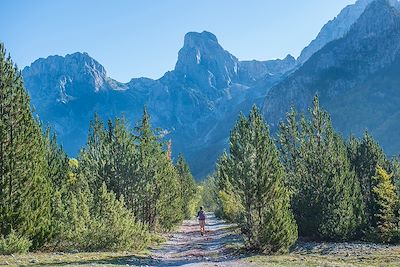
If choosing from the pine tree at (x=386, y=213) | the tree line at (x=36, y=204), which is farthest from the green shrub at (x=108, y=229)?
the pine tree at (x=386, y=213)

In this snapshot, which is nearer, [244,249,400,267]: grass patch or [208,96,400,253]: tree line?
[244,249,400,267]: grass patch

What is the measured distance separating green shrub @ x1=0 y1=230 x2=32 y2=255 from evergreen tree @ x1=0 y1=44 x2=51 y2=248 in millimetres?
1059

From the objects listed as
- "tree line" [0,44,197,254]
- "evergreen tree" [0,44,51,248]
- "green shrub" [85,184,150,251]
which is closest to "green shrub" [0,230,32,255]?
"tree line" [0,44,197,254]

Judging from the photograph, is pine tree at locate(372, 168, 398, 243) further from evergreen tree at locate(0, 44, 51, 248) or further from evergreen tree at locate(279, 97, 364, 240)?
evergreen tree at locate(0, 44, 51, 248)

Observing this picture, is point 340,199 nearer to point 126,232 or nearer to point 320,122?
point 320,122

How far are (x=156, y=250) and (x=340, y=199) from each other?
63.5 ft

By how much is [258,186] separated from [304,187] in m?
16.0

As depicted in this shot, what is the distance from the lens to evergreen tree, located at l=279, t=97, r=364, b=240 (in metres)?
42.2

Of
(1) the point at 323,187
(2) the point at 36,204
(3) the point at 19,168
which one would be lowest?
(2) the point at 36,204

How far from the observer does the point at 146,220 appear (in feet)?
159

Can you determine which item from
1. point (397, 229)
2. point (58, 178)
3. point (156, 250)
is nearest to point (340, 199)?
point (397, 229)

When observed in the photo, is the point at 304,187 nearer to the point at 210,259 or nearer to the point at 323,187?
the point at 323,187

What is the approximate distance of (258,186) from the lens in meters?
29.9

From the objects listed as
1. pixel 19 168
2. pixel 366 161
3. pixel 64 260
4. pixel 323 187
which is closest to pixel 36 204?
pixel 19 168
